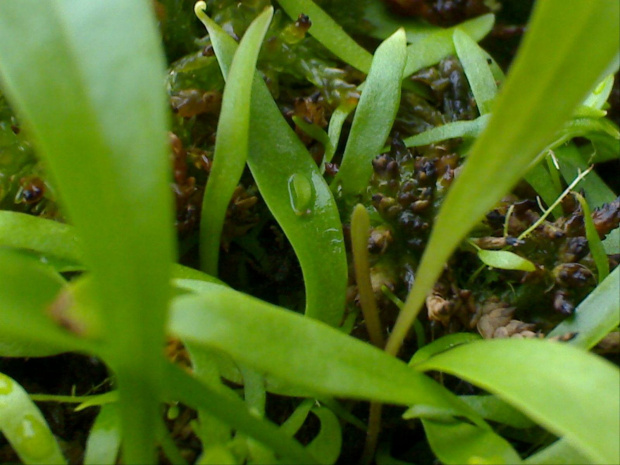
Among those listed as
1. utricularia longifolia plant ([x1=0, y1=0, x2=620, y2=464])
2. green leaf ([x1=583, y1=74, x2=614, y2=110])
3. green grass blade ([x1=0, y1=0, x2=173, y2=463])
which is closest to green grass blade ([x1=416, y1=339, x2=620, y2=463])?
utricularia longifolia plant ([x1=0, y1=0, x2=620, y2=464])

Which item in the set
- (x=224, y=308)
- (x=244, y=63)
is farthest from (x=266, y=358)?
(x=244, y=63)

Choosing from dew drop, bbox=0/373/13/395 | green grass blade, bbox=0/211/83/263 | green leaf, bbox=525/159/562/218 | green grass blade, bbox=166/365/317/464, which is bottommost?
dew drop, bbox=0/373/13/395

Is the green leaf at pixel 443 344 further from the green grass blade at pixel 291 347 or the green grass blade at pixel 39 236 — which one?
the green grass blade at pixel 39 236

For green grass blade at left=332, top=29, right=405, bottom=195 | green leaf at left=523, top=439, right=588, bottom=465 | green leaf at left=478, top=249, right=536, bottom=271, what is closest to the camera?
green leaf at left=523, top=439, right=588, bottom=465

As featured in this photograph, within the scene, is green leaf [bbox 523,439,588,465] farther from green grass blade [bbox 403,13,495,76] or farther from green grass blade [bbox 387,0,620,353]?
green grass blade [bbox 403,13,495,76]

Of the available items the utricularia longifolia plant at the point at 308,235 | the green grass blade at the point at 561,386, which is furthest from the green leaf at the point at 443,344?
the green grass blade at the point at 561,386

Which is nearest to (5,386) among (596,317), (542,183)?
(596,317)

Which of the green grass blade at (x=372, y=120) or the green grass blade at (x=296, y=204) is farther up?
the green grass blade at (x=372, y=120)
